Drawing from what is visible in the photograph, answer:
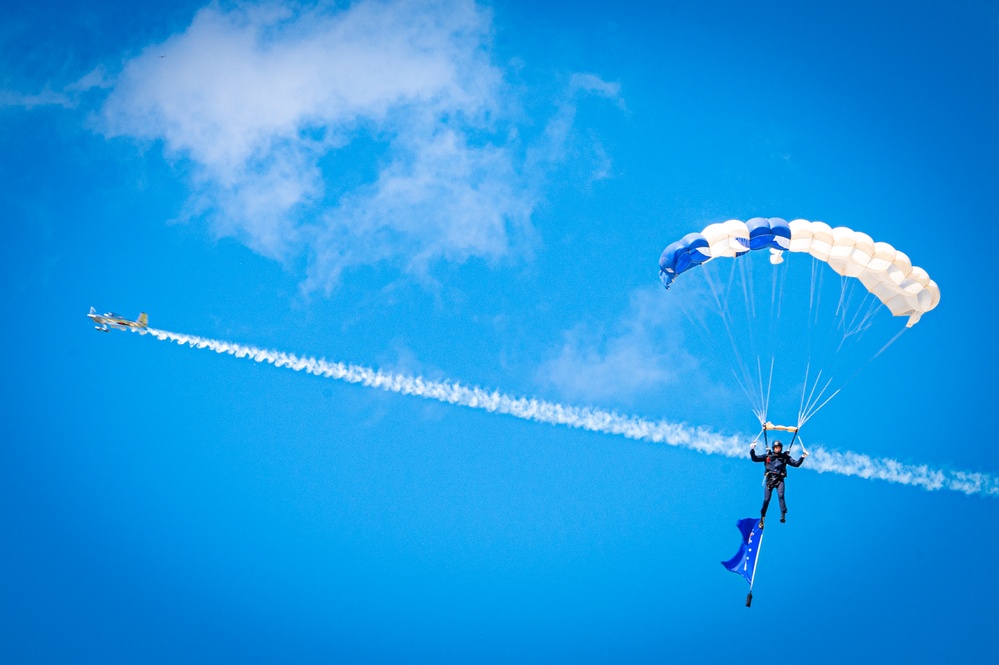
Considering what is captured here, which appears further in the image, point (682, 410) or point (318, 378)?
point (682, 410)

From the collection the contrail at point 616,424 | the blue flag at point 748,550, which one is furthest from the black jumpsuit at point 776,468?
the contrail at point 616,424

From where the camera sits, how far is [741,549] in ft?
46.2

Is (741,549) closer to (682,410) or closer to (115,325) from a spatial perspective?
(682,410)

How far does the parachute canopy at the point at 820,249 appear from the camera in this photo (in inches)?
489

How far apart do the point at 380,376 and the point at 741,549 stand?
9256mm

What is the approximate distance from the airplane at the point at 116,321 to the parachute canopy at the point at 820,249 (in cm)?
1504

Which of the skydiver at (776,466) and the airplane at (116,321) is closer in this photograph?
the skydiver at (776,466)

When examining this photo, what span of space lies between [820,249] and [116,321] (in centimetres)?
1728

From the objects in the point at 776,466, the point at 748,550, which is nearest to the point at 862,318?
the point at 776,466

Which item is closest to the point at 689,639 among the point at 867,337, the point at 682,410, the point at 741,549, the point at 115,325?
the point at 682,410

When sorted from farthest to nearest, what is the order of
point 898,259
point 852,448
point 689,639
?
point 689,639, point 852,448, point 898,259

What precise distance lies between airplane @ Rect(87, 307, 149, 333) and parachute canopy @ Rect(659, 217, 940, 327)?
1504cm

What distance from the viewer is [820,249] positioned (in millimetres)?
12625

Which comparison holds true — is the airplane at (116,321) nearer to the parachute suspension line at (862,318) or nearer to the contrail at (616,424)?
the contrail at (616,424)
